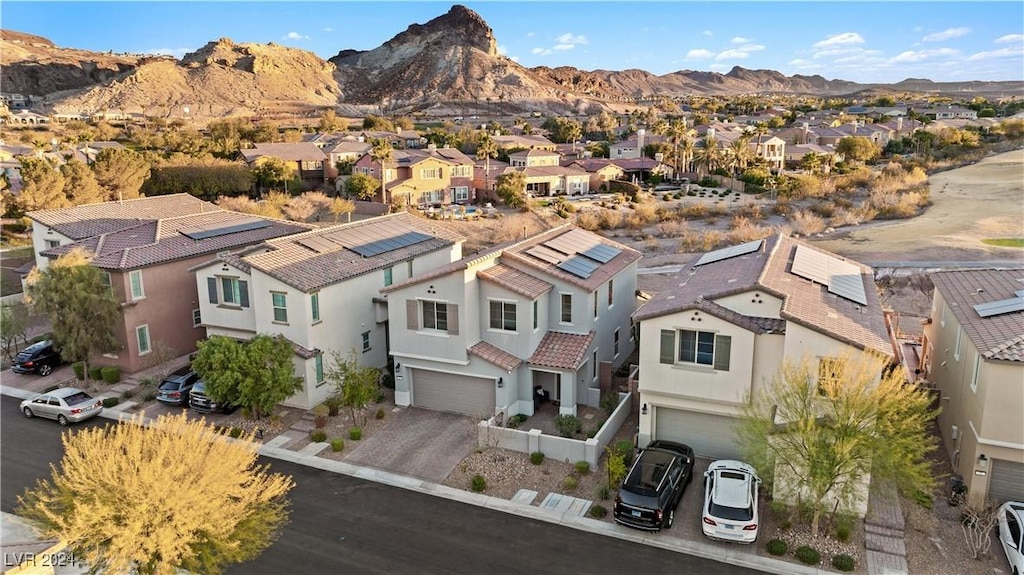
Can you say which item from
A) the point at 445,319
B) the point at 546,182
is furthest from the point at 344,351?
the point at 546,182

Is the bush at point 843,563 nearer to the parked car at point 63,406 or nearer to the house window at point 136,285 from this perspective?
the parked car at point 63,406

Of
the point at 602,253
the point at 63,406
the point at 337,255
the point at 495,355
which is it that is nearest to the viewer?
the point at 495,355

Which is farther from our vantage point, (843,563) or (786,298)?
(786,298)

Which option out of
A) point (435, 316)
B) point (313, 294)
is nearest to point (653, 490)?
point (435, 316)

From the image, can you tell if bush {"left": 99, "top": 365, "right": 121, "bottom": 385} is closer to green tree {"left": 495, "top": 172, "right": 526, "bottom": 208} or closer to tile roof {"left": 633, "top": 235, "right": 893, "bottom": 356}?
tile roof {"left": 633, "top": 235, "right": 893, "bottom": 356}

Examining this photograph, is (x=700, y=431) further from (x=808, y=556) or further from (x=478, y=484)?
(x=478, y=484)

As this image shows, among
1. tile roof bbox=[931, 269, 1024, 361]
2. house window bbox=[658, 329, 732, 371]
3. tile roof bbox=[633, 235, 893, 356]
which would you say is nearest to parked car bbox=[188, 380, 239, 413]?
tile roof bbox=[633, 235, 893, 356]

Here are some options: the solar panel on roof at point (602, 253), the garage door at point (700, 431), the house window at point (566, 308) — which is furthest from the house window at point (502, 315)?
the garage door at point (700, 431)
